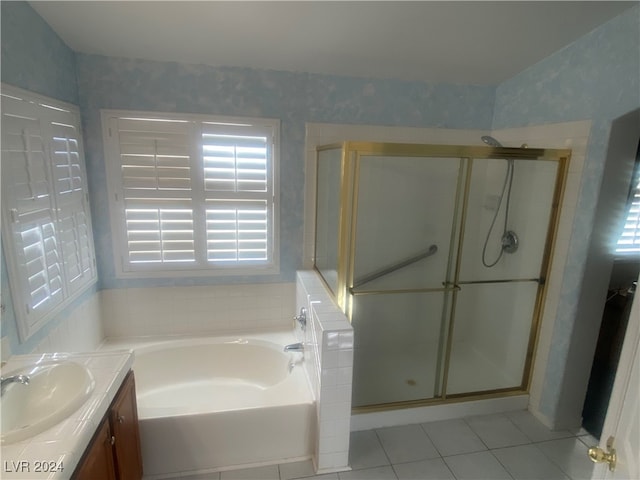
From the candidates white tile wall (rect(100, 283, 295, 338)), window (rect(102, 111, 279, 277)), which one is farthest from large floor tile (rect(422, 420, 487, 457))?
window (rect(102, 111, 279, 277))

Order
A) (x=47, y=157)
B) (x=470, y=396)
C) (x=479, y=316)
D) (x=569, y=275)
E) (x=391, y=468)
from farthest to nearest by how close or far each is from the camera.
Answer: (x=479, y=316), (x=470, y=396), (x=569, y=275), (x=391, y=468), (x=47, y=157)

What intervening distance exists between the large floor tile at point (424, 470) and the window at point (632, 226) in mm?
1681

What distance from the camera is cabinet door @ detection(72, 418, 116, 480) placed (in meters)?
1.19

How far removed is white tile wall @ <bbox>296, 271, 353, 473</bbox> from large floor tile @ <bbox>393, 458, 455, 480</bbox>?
31 centimetres

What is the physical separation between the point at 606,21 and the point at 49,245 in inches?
128

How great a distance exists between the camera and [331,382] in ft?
6.17

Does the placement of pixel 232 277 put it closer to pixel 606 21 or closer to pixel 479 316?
pixel 479 316

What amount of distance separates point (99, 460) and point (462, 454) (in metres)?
1.92

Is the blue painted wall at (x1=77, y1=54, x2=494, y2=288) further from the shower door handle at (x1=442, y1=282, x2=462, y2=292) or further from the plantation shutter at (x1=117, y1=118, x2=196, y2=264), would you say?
the shower door handle at (x1=442, y1=282, x2=462, y2=292)

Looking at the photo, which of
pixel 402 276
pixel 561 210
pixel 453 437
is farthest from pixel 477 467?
pixel 561 210

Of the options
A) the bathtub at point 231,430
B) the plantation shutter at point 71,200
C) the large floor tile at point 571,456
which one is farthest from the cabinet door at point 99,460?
the large floor tile at point 571,456

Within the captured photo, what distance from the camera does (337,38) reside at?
2115mm

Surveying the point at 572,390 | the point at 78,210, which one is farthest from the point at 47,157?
the point at 572,390

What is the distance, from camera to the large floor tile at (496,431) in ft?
Answer: 7.27
